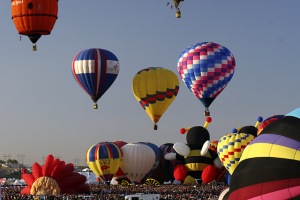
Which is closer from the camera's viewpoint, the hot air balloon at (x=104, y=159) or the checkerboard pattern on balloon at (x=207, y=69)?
the checkerboard pattern on balloon at (x=207, y=69)

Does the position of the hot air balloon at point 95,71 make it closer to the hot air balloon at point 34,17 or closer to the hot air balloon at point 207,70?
the hot air balloon at point 207,70

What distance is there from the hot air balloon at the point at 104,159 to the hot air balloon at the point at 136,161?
152 cm

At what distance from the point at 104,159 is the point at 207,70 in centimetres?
803

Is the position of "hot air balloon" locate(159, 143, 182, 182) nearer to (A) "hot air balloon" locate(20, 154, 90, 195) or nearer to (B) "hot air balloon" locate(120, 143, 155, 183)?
(B) "hot air balloon" locate(120, 143, 155, 183)

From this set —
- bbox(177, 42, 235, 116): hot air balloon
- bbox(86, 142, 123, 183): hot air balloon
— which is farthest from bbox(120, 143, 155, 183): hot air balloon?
bbox(177, 42, 235, 116): hot air balloon

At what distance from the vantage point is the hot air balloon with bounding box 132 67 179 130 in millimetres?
43031

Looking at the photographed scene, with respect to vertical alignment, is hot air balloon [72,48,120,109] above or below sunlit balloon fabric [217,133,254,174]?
above

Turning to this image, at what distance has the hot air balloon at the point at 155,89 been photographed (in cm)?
4303

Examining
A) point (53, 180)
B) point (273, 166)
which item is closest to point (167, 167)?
point (53, 180)

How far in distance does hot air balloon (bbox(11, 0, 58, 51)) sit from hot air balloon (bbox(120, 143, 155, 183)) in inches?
469

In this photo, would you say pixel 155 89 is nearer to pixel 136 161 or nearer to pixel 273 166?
pixel 136 161

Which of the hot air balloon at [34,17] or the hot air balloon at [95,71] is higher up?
the hot air balloon at [34,17]

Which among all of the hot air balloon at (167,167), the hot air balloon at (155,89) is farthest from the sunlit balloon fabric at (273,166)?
the hot air balloon at (167,167)

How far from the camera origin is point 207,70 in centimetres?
3866
